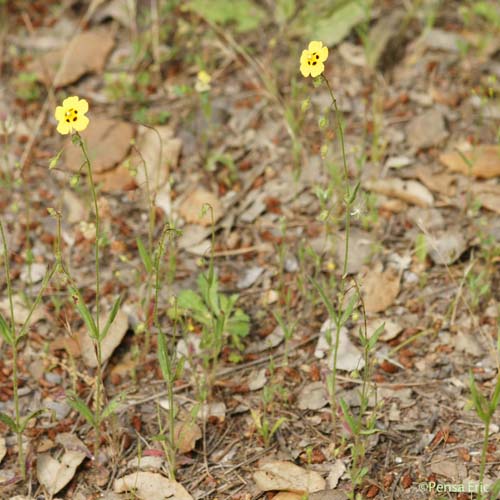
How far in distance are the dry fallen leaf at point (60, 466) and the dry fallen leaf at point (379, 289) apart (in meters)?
1.55

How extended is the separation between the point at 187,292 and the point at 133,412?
2.11 feet

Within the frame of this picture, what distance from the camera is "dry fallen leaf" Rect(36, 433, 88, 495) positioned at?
331 cm

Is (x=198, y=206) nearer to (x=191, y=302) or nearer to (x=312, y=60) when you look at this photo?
(x=191, y=302)

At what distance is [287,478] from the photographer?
3199 millimetres

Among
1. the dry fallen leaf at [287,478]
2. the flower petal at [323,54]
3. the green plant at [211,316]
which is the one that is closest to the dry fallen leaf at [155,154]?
the green plant at [211,316]

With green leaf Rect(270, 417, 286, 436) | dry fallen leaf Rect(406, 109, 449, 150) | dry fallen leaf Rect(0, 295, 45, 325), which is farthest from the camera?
dry fallen leaf Rect(406, 109, 449, 150)

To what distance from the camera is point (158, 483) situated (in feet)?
10.8

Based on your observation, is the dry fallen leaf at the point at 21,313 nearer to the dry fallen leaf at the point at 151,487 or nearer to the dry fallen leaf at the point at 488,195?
the dry fallen leaf at the point at 151,487

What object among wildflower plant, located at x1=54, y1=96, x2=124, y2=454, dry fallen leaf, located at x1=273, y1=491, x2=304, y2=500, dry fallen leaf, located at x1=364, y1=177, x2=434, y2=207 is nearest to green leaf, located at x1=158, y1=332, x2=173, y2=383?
wildflower plant, located at x1=54, y1=96, x2=124, y2=454

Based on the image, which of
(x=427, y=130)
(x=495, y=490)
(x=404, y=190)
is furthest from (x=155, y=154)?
(x=495, y=490)

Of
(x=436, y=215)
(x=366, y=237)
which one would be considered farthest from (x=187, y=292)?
(x=436, y=215)

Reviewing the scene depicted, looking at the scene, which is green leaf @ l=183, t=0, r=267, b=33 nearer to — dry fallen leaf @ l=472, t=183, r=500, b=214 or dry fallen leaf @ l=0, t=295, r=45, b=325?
dry fallen leaf @ l=472, t=183, r=500, b=214

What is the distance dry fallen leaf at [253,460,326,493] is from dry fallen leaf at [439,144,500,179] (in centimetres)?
203

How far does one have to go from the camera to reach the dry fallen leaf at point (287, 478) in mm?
3162
